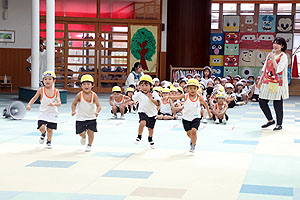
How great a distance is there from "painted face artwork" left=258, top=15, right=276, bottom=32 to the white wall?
10568 mm

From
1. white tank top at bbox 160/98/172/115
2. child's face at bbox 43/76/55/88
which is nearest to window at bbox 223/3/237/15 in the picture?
white tank top at bbox 160/98/172/115

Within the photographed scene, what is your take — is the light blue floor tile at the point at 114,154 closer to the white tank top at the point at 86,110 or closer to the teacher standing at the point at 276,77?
the white tank top at the point at 86,110

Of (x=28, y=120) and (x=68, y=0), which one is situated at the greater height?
(x=68, y=0)

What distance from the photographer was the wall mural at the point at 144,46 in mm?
21625

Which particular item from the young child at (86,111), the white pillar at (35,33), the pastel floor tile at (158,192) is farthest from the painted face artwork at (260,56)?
the pastel floor tile at (158,192)

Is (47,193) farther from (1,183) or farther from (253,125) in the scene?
(253,125)

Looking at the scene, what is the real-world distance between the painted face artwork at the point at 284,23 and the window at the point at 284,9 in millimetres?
1805

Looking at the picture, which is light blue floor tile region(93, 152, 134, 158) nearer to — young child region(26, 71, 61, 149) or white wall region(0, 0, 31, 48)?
young child region(26, 71, 61, 149)

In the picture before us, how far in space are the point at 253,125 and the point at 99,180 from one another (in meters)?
6.34

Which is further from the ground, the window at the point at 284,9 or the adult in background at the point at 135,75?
the window at the point at 284,9

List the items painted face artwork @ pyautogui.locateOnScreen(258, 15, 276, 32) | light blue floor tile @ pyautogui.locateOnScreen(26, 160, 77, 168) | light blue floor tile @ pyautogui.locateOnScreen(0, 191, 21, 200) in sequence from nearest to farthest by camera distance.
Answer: light blue floor tile @ pyautogui.locateOnScreen(0, 191, 21, 200) < light blue floor tile @ pyautogui.locateOnScreen(26, 160, 77, 168) < painted face artwork @ pyautogui.locateOnScreen(258, 15, 276, 32)

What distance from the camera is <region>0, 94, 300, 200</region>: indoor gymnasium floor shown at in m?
5.26

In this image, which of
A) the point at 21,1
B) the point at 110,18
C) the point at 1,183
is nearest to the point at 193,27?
the point at 110,18

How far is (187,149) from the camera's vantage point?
26.3ft
